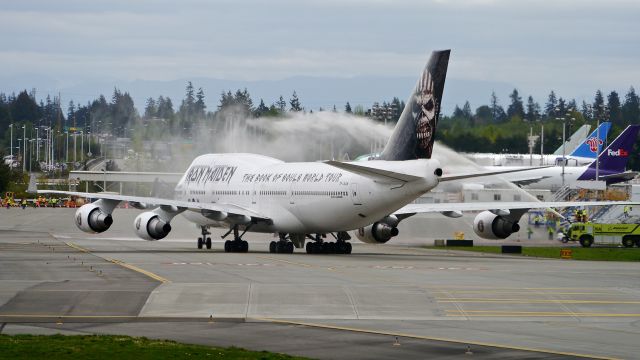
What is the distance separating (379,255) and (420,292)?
75.6 feet

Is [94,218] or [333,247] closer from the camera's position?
[94,218]

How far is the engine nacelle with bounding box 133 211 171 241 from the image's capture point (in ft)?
187

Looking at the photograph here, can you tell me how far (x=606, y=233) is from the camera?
76562 mm

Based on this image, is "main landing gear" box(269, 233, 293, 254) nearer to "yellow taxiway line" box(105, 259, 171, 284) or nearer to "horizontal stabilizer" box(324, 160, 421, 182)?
"horizontal stabilizer" box(324, 160, 421, 182)

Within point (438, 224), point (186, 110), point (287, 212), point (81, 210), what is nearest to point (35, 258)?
point (81, 210)

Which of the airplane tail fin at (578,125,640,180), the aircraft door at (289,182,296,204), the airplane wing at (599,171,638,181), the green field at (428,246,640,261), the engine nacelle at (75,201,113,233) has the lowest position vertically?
the green field at (428,246,640,261)

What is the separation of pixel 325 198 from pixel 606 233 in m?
28.5

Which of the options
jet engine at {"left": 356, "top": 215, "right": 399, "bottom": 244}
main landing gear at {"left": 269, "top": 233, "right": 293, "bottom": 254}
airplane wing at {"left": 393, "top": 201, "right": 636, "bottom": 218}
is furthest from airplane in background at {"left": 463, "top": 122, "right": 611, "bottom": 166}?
main landing gear at {"left": 269, "top": 233, "right": 293, "bottom": 254}

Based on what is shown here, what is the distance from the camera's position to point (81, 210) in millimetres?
57906

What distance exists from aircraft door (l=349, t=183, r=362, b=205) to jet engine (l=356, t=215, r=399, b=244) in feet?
20.4

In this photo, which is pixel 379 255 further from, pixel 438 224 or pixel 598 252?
pixel 438 224

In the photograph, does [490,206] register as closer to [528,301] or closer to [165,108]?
[528,301]

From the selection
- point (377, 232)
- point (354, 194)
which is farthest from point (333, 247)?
point (354, 194)

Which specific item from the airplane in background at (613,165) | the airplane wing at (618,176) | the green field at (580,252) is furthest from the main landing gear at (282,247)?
the airplane wing at (618,176)
